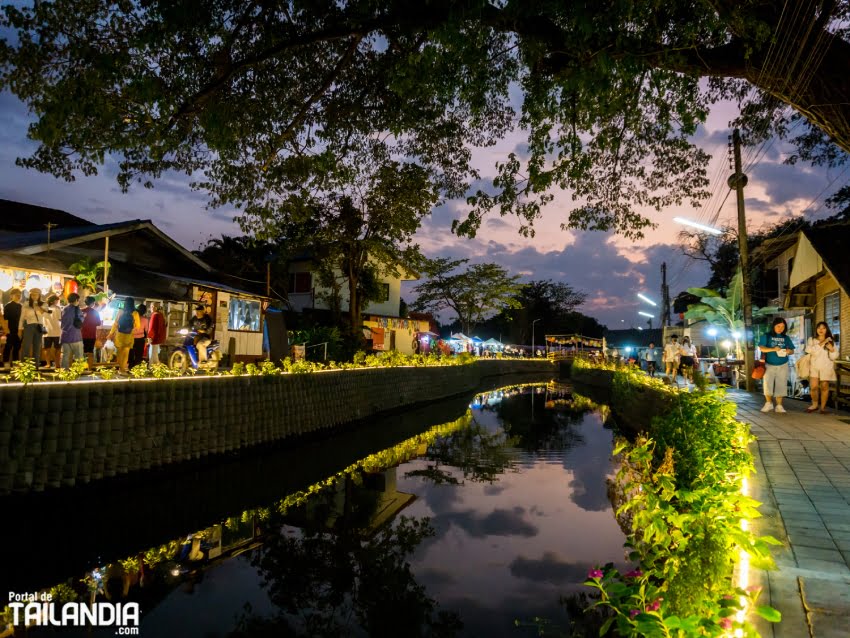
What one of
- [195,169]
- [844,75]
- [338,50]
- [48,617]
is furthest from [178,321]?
[844,75]

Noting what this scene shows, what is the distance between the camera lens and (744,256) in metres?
17.8

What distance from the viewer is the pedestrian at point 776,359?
36.5 ft

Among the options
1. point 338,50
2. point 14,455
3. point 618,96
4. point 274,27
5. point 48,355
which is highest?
point 338,50

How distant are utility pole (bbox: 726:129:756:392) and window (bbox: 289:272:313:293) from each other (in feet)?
82.8

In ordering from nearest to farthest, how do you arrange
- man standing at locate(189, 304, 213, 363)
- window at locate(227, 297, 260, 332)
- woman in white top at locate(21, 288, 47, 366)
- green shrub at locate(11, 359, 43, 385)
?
1. green shrub at locate(11, 359, 43, 385)
2. woman in white top at locate(21, 288, 47, 366)
3. man standing at locate(189, 304, 213, 363)
4. window at locate(227, 297, 260, 332)

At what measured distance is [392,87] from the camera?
8.38 metres

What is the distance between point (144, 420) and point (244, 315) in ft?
42.9

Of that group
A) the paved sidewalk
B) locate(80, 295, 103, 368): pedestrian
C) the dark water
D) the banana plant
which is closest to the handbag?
Result: the paved sidewalk

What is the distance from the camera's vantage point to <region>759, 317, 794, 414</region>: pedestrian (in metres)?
11.1

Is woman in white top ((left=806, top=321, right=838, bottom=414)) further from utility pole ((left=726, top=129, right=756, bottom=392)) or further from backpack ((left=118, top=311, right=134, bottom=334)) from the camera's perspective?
backpack ((left=118, top=311, right=134, bottom=334))

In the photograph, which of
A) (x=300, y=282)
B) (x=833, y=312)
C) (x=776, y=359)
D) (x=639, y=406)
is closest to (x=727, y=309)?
(x=833, y=312)

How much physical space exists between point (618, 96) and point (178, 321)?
53.2 ft

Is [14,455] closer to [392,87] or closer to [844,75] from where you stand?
[392,87]

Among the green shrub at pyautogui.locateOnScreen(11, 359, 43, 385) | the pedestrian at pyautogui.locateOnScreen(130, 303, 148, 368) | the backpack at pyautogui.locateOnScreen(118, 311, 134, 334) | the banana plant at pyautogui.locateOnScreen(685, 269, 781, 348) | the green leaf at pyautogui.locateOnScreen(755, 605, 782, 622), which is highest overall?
the banana plant at pyautogui.locateOnScreen(685, 269, 781, 348)
